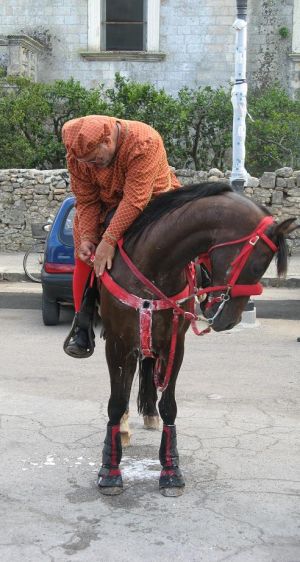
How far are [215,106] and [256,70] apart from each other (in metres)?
3.91

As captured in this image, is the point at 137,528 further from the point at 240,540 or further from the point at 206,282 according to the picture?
the point at 206,282

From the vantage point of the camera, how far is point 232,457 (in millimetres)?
5238

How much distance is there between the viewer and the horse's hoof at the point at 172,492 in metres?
4.61

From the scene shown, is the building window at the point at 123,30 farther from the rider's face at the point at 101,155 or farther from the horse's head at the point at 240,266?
the horse's head at the point at 240,266

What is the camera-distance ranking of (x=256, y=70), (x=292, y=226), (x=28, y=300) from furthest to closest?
(x=256, y=70) < (x=28, y=300) < (x=292, y=226)

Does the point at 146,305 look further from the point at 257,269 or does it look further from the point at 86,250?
the point at 257,269

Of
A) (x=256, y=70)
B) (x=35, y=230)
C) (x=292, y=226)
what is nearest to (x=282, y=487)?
(x=292, y=226)

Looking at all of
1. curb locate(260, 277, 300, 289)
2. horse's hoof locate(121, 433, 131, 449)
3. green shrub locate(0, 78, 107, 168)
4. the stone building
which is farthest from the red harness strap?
the stone building

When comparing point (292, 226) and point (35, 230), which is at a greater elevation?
point (292, 226)

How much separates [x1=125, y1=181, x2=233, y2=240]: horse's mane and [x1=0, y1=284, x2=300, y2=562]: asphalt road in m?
1.57

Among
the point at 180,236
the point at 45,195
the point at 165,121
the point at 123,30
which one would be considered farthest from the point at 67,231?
the point at 123,30

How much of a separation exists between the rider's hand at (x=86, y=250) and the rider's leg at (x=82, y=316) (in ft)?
0.59

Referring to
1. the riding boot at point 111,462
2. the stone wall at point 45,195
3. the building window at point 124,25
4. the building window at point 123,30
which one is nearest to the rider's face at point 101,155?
the riding boot at point 111,462

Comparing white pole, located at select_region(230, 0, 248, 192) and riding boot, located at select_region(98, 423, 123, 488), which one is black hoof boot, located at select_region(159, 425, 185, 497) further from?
white pole, located at select_region(230, 0, 248, 192)
